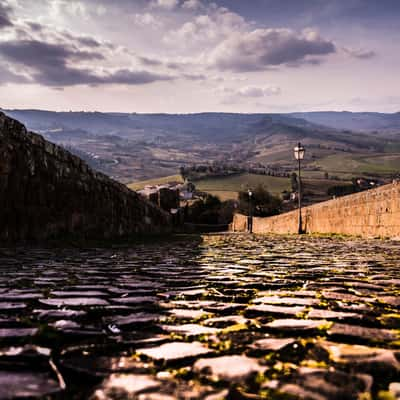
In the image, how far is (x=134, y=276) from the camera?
148 inches

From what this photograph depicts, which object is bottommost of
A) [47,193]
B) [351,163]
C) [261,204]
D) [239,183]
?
[261,204]

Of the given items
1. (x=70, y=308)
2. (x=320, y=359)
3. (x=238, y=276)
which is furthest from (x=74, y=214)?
(x=320, y=359)

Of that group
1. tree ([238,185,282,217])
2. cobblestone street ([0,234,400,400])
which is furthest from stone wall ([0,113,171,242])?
tree ([238,185,282,217])

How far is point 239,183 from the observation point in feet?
379

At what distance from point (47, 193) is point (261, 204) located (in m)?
70.1

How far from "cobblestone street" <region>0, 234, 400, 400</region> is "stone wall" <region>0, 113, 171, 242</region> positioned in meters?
3.36

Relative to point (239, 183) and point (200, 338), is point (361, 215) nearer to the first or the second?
point (200, 338)

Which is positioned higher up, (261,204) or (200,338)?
(200,338)

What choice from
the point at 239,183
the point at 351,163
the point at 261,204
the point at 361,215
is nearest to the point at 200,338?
the point at 361,215

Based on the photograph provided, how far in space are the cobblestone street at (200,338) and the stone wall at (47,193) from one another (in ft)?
11.0

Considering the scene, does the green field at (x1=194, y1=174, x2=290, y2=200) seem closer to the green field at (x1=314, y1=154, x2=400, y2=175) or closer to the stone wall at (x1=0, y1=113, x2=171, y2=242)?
the green field at (x1=314, y1=154, x2=400, y2=175)

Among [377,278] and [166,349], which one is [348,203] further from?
[166,349]

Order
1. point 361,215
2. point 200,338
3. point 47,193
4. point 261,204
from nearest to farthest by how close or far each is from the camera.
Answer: point 200,338
point 47,193
point 361,215
point 261,204

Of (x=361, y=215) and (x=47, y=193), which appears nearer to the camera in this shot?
(x=47, y=193)
